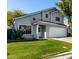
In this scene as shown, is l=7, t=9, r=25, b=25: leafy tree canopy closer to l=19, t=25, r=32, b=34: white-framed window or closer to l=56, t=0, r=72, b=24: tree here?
l=19, t=25, r=32, b=34: white-framed window

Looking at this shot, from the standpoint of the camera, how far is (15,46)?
4.93ft

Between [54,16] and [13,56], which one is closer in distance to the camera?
[13,56]

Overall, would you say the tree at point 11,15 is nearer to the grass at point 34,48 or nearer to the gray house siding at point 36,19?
the gray house siding at point 36,19

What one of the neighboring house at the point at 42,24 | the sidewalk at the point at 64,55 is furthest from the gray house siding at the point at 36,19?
the sidewalk at the point at 64,55

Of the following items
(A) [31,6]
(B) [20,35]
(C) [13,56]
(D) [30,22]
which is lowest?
(C) [13,56]

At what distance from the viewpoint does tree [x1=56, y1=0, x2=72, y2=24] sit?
1.55 m

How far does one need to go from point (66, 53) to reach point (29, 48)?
33 cm

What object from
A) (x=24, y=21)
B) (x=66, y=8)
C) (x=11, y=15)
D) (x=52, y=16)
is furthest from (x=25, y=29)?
(x=66, y=8)

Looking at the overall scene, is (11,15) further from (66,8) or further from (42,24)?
(66,8)

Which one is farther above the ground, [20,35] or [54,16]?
[54,16]

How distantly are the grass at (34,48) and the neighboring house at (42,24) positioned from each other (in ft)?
0.22

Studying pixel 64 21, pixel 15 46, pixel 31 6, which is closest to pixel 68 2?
pixel 64 21

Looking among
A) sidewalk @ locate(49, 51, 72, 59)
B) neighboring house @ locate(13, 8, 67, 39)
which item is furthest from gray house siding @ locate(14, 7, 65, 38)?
sidewalk @ locate(49, 51, 72, 59)
